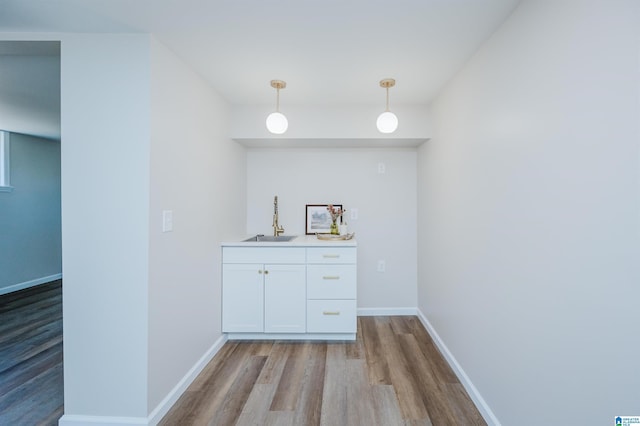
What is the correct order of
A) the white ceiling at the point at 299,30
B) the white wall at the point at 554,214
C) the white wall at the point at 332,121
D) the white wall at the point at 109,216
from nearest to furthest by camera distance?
the white wall at the point at 554,214, the white ceiling at the point at 299,30, the white wall at the point at 109,216, the white wall at the point at 332,121

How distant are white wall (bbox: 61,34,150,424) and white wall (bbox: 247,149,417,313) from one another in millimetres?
1727

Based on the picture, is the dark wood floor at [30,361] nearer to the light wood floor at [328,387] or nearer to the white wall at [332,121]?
the light wood floor at [328,387]

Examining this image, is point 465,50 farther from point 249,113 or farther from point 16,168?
point 16,168

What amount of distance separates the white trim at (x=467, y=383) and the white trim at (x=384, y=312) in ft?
1.48

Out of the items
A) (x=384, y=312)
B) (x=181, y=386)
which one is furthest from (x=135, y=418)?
(x=384, y=312)

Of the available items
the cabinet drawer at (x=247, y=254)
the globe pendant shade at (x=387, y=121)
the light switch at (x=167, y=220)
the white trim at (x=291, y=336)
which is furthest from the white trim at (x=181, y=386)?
the globe pendant shade at (x=387, y=121)

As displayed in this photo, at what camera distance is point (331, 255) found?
8.71 feet

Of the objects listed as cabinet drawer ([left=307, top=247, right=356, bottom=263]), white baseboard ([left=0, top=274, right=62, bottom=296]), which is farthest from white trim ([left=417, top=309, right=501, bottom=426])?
white baseboard ([left=0, top=274, right=62, bottom=296])

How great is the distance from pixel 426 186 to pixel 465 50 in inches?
52.9

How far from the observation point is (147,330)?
1608 millimetres

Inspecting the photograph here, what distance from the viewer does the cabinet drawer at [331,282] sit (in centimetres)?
265

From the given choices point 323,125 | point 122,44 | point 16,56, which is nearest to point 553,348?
point 323,125

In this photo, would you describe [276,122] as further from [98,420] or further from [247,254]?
[98,420]

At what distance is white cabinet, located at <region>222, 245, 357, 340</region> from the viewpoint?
2.64 m
